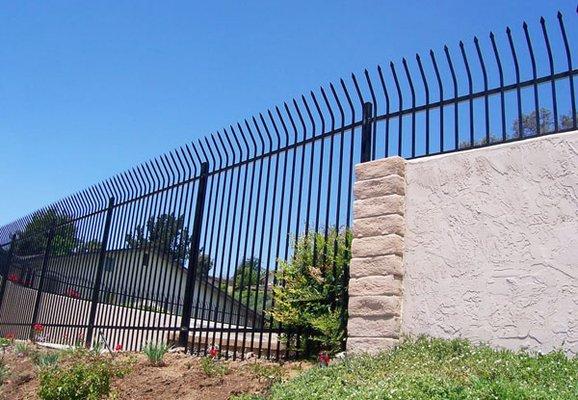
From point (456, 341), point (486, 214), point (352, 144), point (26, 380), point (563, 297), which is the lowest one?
point (26, 380)

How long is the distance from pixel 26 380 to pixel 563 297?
20.6ft

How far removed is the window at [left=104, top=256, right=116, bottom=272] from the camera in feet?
33.0

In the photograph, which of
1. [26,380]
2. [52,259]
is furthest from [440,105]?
[52,259]

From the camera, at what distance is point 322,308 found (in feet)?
19.8

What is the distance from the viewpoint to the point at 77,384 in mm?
6000

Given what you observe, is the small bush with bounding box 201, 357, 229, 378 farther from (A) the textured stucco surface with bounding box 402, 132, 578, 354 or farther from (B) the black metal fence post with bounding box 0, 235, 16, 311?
(B) the black metal fence post with bounding box 0, 235, 16, 311

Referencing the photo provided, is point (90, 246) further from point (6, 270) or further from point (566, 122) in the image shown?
point (566, 122)

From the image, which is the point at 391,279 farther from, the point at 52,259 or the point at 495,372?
the point at 52,259

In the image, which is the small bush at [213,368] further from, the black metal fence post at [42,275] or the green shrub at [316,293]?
the black metal fence post at [42,275]

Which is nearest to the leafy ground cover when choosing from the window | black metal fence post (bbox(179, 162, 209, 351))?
black metal fence post (bbox(179, 162, 209, 351))

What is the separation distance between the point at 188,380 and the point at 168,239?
3.25m

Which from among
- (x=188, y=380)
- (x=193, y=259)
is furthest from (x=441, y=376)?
(x=193, y=259)

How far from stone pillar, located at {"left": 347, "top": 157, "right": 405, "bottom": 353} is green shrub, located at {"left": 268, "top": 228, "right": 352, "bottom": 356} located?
1.19ft

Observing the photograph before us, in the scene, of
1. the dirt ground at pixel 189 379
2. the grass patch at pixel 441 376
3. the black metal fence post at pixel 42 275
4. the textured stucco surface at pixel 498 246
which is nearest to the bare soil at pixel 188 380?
the dirt ground at pixel 189 379
